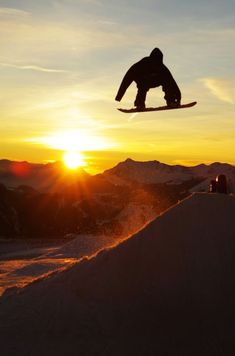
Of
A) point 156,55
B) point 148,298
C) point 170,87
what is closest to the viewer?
point 148,298

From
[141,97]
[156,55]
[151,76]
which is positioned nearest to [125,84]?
[141,97]

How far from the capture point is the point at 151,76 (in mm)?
11969

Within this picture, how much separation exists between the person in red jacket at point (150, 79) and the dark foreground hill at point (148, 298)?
9.31 ft

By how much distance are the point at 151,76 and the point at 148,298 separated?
5519 mm

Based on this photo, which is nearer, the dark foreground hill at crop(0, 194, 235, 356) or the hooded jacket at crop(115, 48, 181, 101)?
the dark foreground hill at crop(0, 194, 235, 356)

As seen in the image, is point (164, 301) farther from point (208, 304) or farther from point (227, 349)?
point (227, 349)

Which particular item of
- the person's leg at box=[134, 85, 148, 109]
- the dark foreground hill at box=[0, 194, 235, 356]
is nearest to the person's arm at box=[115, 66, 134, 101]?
the person's leg at box=[134, 85, 148, 109]

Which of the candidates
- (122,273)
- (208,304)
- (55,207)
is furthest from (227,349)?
(55,207)

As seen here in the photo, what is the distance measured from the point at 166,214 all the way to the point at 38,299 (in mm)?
3966

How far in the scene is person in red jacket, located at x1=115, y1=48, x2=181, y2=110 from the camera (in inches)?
460

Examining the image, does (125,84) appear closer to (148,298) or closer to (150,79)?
(150,79)

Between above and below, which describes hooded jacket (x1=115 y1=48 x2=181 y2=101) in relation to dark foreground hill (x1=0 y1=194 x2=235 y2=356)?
above

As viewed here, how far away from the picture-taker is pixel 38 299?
11930 millimetres

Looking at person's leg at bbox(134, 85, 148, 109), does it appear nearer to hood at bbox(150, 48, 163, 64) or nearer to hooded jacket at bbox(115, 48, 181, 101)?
hooded jacket at bbox(115, 48, 181, 101)
